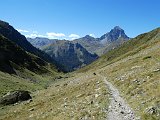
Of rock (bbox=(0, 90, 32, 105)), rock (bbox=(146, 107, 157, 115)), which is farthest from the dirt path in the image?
rock (bbox=(0, 90, 32, 105))

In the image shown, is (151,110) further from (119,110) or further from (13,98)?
(13,98)

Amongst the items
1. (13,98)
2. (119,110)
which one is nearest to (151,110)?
(119,110)

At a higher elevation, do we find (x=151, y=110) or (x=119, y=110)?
(x=151, y=110)

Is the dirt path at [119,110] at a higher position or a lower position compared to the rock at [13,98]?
higher

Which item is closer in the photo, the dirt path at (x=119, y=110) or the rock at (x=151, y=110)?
the rock at (x=151, y=110)

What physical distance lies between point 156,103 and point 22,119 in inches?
739

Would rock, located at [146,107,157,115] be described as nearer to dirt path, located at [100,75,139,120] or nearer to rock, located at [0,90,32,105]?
dirt path, located at [100,75,139,120]

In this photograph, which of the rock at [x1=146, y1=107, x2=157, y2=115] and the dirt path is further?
the dirt path

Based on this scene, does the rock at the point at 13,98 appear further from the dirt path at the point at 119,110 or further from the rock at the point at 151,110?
the rock at the point at 151,110

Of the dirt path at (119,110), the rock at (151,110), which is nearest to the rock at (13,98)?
the dirt path at (119,110)

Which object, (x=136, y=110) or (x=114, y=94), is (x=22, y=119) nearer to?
(x=114, y=94)

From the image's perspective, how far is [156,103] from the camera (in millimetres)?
29266

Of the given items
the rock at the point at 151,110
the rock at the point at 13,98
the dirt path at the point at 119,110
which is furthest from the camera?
the rock at the point at 13,98

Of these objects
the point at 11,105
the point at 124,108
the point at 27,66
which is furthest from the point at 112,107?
the point at 27,66
